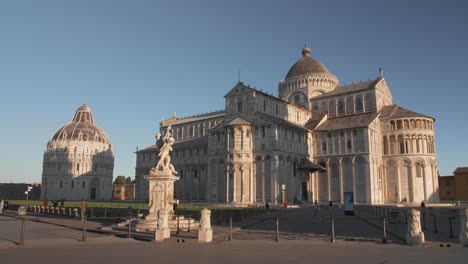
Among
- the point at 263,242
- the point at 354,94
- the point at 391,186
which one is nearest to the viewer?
the point at 263,242

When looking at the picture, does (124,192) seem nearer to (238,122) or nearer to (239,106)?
(239,106)

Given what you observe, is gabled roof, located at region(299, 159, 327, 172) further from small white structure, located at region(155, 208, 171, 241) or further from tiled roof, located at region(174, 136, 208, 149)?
small white structure, located at region(155, 208, 171, 241)

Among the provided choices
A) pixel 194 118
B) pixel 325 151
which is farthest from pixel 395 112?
pixel 194 118

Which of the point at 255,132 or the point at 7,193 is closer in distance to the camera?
the point at 255,132

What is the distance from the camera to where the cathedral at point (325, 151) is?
56.1 m

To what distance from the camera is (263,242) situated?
16.7 m

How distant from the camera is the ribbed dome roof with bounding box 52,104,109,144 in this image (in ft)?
405

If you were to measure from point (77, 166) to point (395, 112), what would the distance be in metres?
95.9

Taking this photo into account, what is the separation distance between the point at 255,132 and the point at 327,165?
1433 cm

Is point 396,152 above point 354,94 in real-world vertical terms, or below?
below

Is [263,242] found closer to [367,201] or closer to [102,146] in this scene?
[367,201]

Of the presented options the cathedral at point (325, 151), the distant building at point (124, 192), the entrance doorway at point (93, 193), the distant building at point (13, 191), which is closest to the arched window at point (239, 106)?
the cathedral at point (325, 151)

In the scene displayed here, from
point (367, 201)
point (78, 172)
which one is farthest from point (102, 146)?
point (367, 201)

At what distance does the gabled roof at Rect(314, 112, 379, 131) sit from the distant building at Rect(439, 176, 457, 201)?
45973 millimetres
